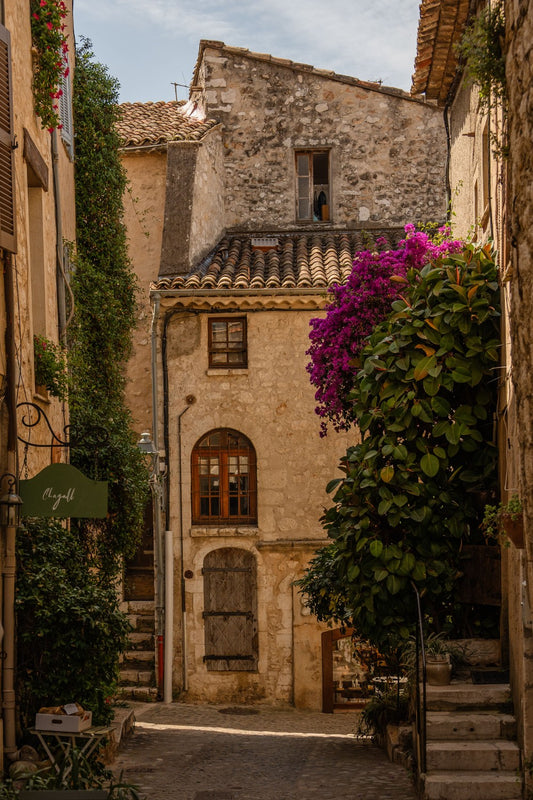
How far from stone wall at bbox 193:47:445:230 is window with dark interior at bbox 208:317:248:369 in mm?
3757

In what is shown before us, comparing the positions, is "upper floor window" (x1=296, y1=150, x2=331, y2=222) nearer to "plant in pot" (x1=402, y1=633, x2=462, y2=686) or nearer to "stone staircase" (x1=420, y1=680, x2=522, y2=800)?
"plant in pot" (x1=402, y1=633, x2=462, y2=686)

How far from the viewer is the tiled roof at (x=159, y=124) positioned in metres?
20.0

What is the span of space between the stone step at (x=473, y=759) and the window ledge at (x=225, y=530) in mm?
9797

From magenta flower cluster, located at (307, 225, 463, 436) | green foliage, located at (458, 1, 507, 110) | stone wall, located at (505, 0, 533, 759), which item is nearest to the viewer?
stone wall, located at (505, 0, 533, 759)

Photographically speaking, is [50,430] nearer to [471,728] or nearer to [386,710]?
[471,728]

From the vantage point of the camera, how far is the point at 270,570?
1791 centimetres

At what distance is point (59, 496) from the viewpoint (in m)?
7.88

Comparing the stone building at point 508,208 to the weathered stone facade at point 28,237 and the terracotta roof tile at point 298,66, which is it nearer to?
the weathered stone facade at point 28,237

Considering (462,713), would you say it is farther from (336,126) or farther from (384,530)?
(336,126)

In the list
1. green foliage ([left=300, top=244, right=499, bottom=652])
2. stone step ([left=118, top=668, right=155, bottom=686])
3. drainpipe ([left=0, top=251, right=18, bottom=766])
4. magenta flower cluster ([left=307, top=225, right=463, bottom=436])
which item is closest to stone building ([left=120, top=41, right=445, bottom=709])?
stone step ([left=118, top=668, right=155, bottom=686])

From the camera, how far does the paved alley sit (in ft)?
30.2

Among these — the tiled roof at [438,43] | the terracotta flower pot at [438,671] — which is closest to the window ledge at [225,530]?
the tiled roof at [438,43]

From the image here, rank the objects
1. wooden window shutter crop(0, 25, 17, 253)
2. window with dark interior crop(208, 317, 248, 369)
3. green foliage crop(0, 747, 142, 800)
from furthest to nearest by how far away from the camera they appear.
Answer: window with dark interior crop(208, 317, 248, 369)
wooden window shutter crop(0, 25, 17, 253)
green foliage crop(0, 747, 142, 800)

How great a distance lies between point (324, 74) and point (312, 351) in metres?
10.8
